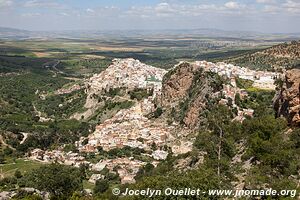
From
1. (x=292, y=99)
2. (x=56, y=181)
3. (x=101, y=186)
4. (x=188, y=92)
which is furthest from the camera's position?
(x=188, y=92)

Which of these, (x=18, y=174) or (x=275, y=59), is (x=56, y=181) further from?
(x=275, y=59)

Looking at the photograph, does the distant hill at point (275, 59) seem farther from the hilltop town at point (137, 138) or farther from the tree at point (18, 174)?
the tree at point (18, 174)

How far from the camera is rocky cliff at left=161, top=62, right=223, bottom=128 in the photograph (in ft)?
252

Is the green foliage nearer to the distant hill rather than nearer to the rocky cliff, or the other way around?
the rocky cliff

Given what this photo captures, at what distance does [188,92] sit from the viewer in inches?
3469

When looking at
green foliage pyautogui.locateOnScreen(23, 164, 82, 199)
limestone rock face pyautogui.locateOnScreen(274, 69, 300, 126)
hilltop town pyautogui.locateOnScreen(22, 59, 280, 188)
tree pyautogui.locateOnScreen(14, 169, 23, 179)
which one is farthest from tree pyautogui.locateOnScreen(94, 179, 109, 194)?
limestone rock face pyautogui.locateOnScreen(274, 69, 300, 126)

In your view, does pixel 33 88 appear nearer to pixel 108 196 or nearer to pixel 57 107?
pixel 57 107

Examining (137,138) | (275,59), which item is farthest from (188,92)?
(275,59)

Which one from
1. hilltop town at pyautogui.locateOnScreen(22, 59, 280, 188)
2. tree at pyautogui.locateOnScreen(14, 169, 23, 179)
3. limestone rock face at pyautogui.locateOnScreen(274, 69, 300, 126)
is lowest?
tree at pyautogui.locateOnScreen(14, 169, 23, 179)

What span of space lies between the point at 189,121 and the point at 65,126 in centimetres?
4926

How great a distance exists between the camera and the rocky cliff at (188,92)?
76.9 metres

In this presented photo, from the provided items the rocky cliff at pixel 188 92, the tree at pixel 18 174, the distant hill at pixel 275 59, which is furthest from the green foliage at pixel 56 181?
the distant hill at pixel 275 59

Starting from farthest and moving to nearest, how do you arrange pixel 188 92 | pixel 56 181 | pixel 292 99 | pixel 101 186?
1. pixel 188 92
2. pixel 101 186
3. pixel 56 181
4. pixel 292 99

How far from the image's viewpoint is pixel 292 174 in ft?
107
